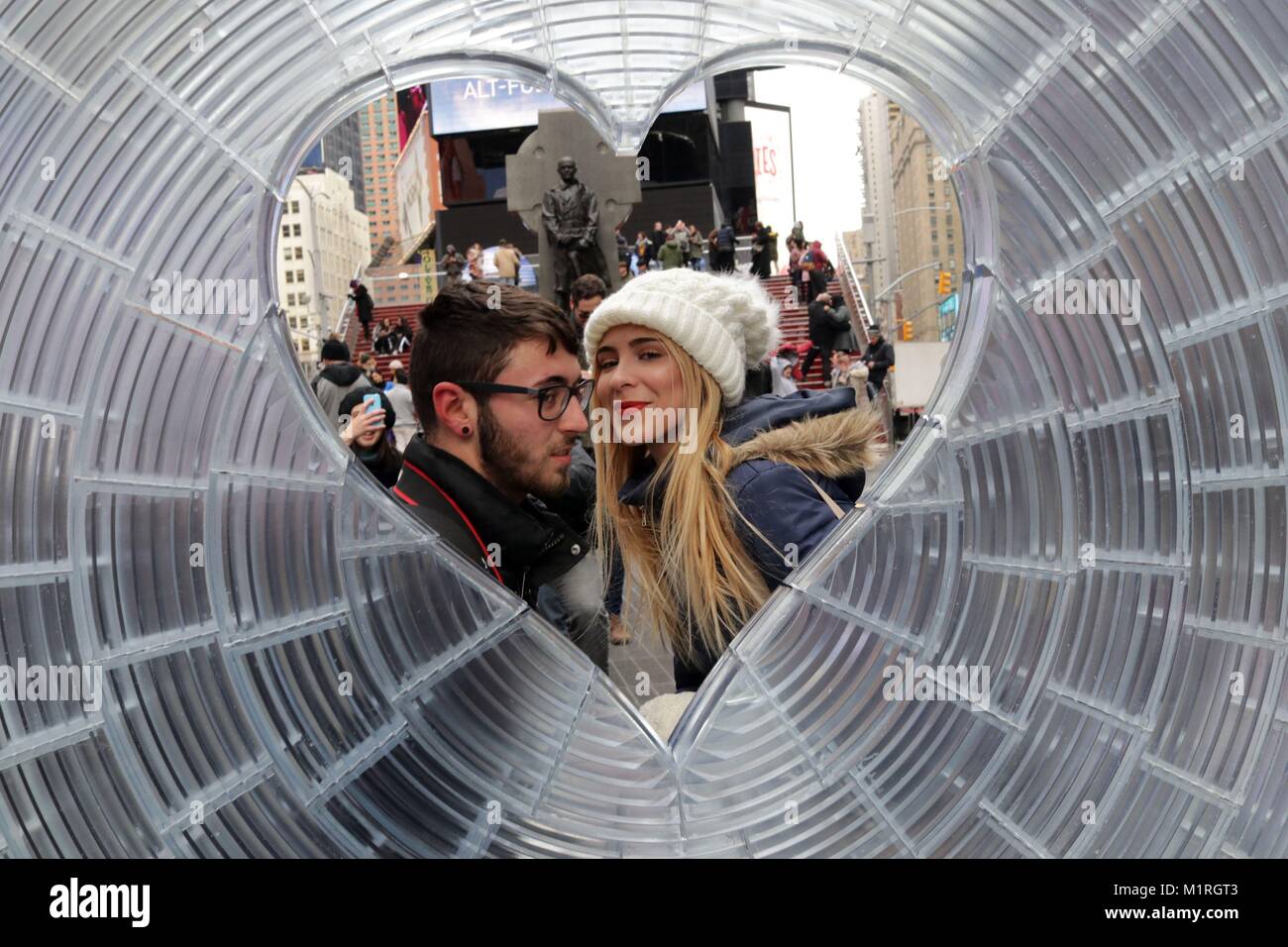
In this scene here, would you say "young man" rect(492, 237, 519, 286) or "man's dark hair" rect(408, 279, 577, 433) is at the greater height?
"young man" rect(492, 237, 519, 286)

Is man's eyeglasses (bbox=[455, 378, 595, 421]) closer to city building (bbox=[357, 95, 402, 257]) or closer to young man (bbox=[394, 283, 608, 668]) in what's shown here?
young man (bbox=[394, 283, 608, 668])

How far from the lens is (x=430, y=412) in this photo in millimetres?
2354

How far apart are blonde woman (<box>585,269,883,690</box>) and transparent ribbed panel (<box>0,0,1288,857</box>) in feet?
1.92

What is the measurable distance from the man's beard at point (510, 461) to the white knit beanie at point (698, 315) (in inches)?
9.4

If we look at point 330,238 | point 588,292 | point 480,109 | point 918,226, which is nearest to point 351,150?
point 330,238

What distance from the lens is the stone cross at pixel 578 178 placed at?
45.7 ft

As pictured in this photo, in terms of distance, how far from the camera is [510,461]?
7.64 feet

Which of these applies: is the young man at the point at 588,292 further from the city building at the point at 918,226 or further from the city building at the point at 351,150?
the city building at the point at 918,226

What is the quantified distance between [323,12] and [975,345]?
2.74 ft

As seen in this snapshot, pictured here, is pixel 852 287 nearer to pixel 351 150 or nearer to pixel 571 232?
pixel 571 232

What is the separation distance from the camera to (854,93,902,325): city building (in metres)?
27.4
